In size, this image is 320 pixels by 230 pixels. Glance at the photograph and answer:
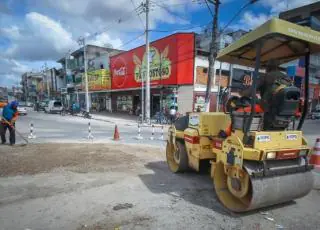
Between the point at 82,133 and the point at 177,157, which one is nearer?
the point at 177,157

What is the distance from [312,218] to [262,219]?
841mm

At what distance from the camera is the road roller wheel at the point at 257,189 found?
3.61m

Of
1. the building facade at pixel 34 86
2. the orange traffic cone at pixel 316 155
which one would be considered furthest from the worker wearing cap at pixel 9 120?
the building facade at pixel 34 86

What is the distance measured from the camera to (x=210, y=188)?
5.14m

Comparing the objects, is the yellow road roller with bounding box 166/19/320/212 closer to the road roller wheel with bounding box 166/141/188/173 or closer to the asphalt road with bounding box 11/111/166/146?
the road roller wheel with bounding box 166/141/188/173

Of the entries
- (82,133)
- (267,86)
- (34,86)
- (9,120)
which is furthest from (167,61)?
(34,86)

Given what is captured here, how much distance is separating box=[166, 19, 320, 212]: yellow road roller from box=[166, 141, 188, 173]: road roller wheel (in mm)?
1422

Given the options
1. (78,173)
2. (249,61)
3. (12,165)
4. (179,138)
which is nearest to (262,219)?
(179,138)

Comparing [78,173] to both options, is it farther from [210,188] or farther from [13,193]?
[210,188]

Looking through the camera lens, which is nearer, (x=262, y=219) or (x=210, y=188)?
(x=262, y=219)

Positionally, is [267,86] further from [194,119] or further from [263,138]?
[194,119]

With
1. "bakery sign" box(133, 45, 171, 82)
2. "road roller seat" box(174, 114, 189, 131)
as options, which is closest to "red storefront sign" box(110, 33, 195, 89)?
"bakery sign" box(133, 45, 171, 82)

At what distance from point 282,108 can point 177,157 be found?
3058 mm

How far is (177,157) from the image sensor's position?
6.13m
